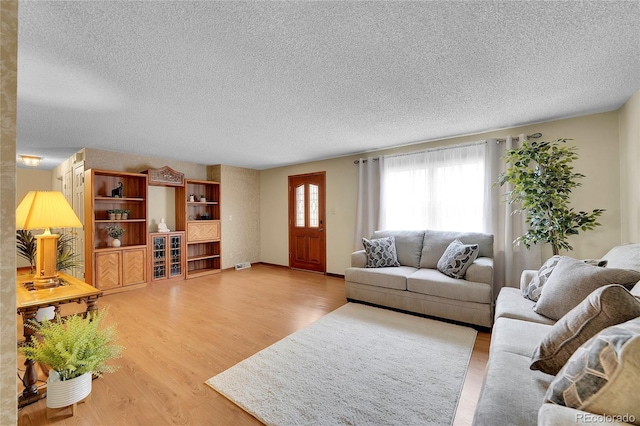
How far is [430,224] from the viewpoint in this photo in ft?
13.5

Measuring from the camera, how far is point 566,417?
2.63ft

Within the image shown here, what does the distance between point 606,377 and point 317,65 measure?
2173 millimetres

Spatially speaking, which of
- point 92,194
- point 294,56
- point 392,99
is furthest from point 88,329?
point 92,194

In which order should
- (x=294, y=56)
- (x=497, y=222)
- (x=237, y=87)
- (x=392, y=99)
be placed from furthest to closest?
(x=497, y=222), (x=392, y=99), (x=237, y=87), (x=294, y=56)

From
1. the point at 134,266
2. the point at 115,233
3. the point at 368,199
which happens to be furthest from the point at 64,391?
the point at 368,199

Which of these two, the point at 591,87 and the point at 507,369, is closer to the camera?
the point at 507,369

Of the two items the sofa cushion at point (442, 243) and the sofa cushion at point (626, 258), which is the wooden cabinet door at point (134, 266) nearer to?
the sofa cushion at point (442, 243)

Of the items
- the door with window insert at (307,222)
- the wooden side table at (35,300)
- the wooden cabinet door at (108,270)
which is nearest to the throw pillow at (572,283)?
the wooden side table at (35,300)

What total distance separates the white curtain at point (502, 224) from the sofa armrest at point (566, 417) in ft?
10.1

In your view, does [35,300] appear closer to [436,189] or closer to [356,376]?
[356,376]

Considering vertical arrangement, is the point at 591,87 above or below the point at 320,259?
above

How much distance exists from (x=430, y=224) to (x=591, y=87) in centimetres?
229

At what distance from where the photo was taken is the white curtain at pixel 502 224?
3.41 m

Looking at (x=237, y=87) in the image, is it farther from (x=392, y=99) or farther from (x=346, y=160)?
(x=346, y=160)
